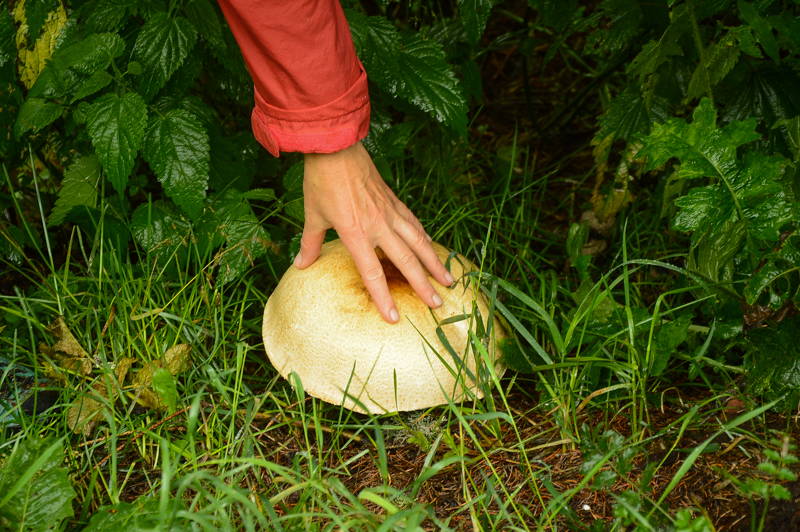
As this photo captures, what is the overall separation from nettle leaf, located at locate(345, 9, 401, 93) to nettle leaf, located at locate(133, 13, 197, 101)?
1.77 ft

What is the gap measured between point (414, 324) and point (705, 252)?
0.88 metres

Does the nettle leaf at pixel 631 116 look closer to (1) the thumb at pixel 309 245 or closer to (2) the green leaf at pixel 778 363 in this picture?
(2) the green leaf at pixel 778 363

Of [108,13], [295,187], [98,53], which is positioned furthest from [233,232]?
[108,13]

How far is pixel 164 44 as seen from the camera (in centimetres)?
189

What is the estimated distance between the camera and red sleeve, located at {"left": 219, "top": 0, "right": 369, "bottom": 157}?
4.81ft

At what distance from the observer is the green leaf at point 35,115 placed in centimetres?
195

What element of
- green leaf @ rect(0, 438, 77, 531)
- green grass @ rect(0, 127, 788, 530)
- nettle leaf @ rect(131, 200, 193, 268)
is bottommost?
→ green grass @ rect(0, 127, 788, 530)

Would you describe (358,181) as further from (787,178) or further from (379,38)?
(787,178)

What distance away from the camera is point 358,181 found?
169 centimetres

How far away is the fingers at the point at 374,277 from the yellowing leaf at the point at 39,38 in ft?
4.44

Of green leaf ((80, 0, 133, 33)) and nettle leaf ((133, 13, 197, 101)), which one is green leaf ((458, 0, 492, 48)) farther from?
green leaf ((80, 0, 133, 33))

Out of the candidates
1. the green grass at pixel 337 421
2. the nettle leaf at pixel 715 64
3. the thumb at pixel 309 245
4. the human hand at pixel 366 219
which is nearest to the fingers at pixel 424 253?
the human hand at pixel 366 219

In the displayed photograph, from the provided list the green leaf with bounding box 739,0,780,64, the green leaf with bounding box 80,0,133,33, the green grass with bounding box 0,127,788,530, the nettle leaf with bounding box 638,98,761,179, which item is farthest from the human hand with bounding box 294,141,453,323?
the green leaf with bounding box 739,0,780,64

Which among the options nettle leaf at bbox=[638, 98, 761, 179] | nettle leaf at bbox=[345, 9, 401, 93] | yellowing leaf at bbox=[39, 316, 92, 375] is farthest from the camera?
nettle leaf at bbox=[345, 9, 401, 93]
